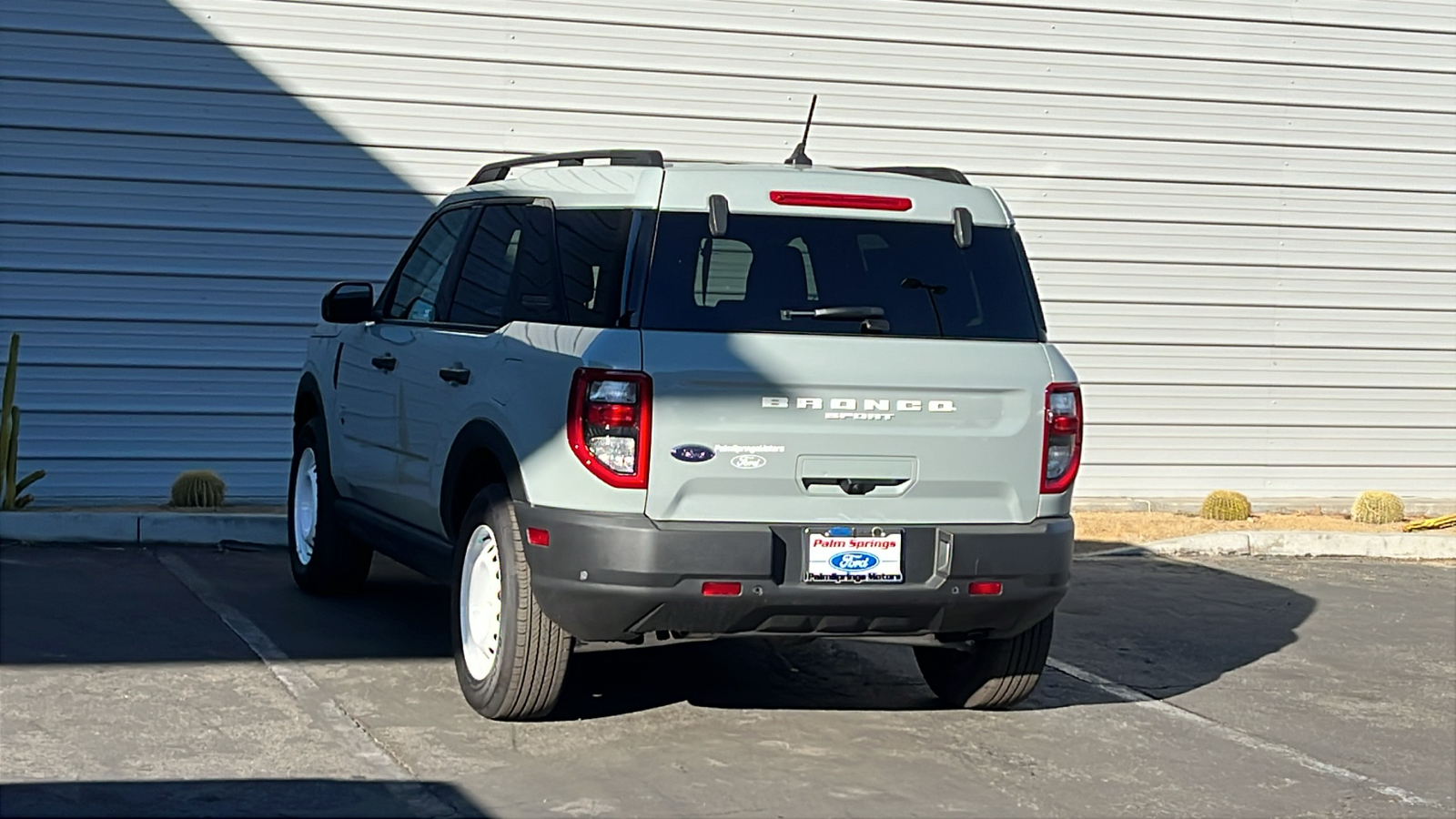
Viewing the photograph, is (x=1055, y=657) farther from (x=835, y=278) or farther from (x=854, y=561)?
(x=835, y=278)

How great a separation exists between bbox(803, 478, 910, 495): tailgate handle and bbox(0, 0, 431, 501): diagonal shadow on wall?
652cm

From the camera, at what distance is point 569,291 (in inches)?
246

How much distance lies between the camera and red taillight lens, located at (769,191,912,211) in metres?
6.28

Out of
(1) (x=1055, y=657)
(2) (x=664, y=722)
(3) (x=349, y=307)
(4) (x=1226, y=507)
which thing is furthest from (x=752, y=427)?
(4) (x=1226, y=507)

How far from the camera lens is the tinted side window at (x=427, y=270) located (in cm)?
747

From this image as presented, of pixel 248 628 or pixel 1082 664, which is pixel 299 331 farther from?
pixel 1082 664

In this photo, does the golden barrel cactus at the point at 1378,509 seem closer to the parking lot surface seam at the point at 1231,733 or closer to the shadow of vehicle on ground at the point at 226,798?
the parking lot surface seam at the point at 1231,733

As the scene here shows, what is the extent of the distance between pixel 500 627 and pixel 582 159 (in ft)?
6.26

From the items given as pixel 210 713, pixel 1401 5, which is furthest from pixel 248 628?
pixel 1401 5

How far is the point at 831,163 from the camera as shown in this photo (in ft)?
41.2

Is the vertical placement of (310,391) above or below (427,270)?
below

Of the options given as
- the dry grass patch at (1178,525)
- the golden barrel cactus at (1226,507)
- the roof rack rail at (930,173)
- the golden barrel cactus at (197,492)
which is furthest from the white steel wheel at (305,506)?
the golden barrel cactus at (1226,507)

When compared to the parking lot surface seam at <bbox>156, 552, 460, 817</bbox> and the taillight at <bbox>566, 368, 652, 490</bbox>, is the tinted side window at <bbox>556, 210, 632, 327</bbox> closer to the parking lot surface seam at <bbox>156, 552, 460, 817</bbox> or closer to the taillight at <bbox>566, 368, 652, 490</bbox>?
the taillight at <bbox>566, 368, 652, 490</bbox>

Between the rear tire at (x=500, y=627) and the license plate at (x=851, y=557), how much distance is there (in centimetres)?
89
